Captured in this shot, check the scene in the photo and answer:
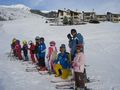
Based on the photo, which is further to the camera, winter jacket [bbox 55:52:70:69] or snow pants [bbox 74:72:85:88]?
winter jacket [bbox 55:52:70:69]

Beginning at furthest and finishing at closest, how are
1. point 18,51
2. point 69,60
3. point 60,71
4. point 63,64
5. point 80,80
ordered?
point 18,51 < point 60,71 < point 63,64 < point 69,60 < point 80,80

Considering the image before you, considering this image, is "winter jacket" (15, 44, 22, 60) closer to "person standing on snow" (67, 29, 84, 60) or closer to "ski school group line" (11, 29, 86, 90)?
"ski school group line" (11, 29, 86, 90)

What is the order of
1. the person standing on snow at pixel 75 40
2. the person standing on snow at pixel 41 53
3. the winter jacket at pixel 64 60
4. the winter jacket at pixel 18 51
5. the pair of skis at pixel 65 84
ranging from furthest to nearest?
the winter jacket at pixel 18 51
the person standing on snow at pixel 41 53
the winter jacket at pixel 64 60
the person standing on snow at pixel 75 40
the pair of skis at pixel 65 84

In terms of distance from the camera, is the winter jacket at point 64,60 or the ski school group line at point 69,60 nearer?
the ski school group line at point 69,60

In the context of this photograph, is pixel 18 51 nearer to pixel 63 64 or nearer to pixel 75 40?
pixel 63 64

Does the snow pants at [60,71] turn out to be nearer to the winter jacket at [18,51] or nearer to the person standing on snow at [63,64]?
the person standing on snow at [63,64]

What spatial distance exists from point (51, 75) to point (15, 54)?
7306mm

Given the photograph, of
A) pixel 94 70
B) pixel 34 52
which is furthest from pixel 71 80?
pixel 34 52

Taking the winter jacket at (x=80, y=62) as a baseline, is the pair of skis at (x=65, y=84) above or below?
below

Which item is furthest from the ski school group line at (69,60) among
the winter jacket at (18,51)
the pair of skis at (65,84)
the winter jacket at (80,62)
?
the winter jacket at (18,51)

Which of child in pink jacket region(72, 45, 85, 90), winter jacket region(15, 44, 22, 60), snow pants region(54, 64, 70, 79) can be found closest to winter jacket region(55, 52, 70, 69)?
snow pants region(54, 64, 70, 79)

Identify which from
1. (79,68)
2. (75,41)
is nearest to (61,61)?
(75,41)

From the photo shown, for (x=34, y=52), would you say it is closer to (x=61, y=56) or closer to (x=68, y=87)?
(x=61, y=56)

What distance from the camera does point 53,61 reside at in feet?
44.5
